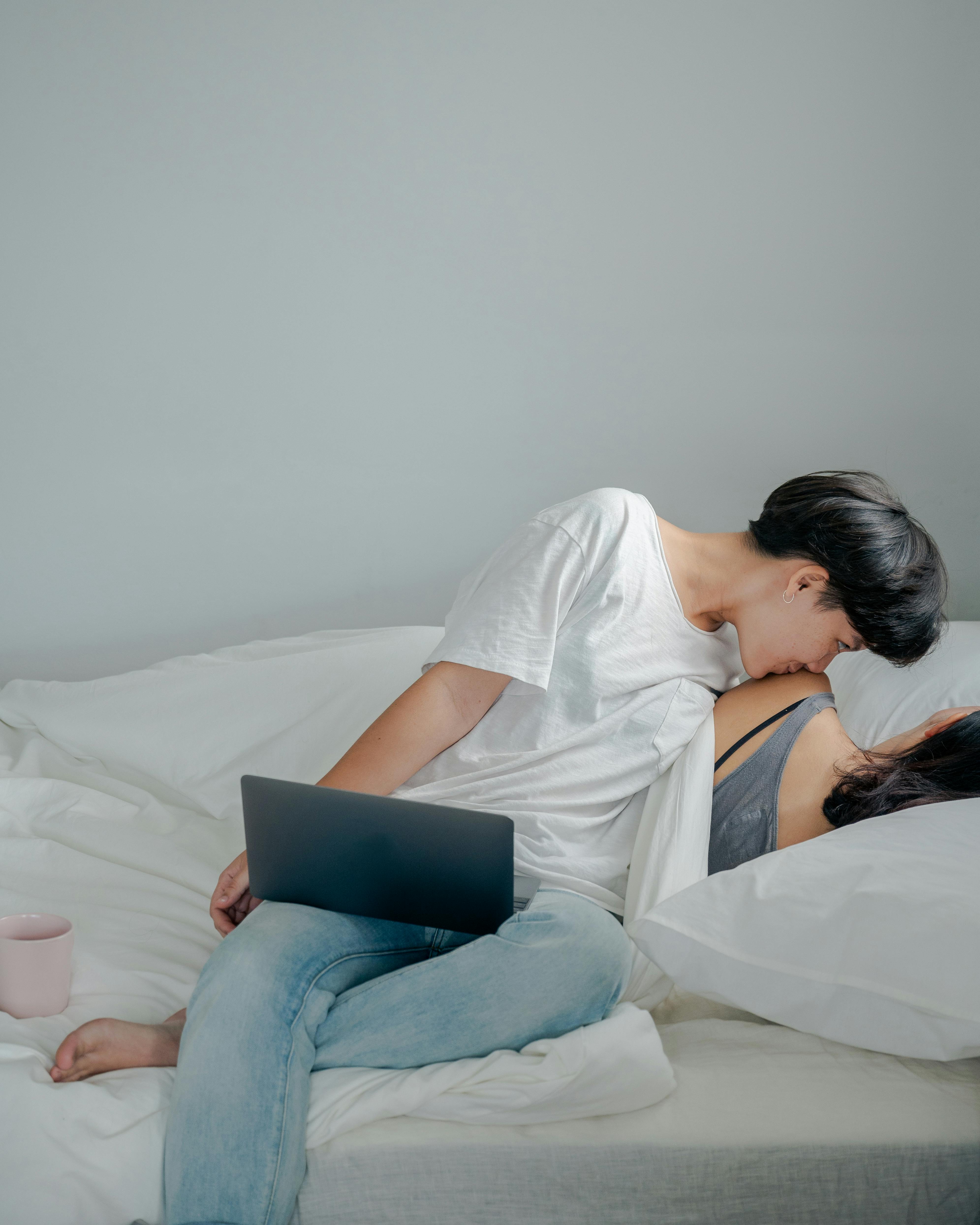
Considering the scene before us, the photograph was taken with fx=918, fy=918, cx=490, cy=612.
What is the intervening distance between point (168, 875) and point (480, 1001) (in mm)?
551

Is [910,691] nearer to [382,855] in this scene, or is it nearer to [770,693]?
[770,693]

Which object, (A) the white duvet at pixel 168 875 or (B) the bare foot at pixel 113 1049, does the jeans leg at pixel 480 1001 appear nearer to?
(A) the white duvet at pixel 168 875

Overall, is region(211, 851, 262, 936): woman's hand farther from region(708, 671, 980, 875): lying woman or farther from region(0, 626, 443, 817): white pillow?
region(708, 671, 980, 875): lying woman

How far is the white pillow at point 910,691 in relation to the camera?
1.37m

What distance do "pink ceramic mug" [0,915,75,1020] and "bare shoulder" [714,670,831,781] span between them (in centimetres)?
75

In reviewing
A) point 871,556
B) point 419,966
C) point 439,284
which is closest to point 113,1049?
point 419,966

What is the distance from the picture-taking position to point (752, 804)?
110 centimetres

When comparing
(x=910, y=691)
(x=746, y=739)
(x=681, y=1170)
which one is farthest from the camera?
(x=910, y=691)

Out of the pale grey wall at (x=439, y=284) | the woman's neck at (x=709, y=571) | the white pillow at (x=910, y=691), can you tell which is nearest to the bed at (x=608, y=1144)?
the woman's neck at (x=709, y=571)

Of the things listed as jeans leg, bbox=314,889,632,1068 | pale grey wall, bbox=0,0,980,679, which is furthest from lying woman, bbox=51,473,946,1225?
pale grey wall, bbox=0,0,980,679

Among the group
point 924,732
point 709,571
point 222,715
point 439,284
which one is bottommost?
Answer: point 222,715

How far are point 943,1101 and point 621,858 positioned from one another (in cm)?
40

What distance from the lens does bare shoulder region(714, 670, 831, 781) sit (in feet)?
3.72

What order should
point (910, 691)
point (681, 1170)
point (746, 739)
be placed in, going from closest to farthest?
point (681, 1170) < point (746, 739) < point (910, 691)
